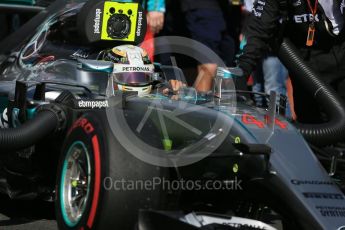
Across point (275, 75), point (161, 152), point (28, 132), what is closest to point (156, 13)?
point (275, 75)

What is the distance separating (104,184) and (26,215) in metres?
1.81

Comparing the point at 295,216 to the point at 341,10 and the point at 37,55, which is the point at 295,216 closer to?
Result: the point at 341,10

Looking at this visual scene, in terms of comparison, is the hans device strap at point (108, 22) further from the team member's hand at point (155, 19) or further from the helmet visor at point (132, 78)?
the team member's hand at point (155, 19)

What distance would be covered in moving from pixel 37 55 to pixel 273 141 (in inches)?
89.1

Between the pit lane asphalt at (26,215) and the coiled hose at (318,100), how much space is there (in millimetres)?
1693

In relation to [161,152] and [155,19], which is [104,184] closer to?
[161,152]

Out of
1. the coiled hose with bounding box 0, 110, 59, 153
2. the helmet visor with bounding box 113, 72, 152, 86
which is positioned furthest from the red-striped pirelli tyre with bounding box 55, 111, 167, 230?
the helmet visor with bounding box 113, 72, 152, 86

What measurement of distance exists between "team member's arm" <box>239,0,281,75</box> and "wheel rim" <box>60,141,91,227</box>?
5.08ft

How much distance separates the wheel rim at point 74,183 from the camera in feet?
12.6

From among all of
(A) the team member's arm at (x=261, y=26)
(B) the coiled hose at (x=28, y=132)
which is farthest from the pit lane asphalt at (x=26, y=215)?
(A) the team member's arm at (x=261, y=26)

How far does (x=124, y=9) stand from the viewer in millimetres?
5496

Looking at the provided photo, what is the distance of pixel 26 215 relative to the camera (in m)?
5.21

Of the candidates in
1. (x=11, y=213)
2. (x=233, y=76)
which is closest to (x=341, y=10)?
(x=233, y=76)

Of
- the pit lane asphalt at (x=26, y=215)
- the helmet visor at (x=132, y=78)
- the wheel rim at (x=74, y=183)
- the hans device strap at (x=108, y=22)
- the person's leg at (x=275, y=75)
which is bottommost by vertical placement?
the pit lane asphalt at (x=26, y=215)
